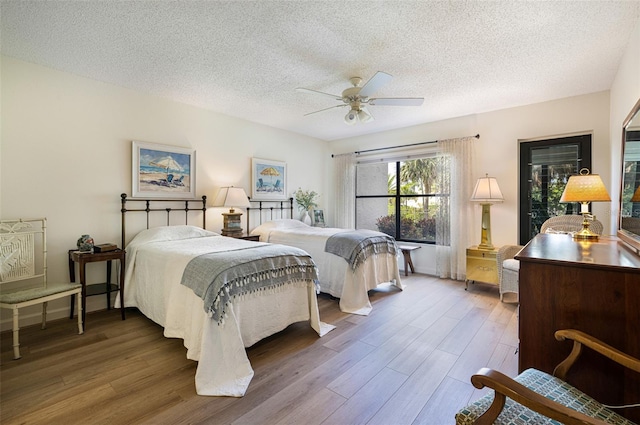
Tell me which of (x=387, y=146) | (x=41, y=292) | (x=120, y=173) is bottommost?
(x=41, y=292)

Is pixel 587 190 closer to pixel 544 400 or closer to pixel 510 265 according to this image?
pixel 510 265

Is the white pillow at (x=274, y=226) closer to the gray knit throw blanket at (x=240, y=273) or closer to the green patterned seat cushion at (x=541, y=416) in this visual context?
the gray knit throw blanket at (x=240, y=273)

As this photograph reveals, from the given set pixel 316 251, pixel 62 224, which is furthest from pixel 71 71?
pixel 316 251

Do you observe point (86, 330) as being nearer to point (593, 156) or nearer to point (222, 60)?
point (222, 60)

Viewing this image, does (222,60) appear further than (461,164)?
No

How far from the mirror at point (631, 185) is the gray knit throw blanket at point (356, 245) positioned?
2.20m

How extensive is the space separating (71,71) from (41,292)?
2224 millimetres

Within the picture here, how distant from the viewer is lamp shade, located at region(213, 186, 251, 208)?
407cm

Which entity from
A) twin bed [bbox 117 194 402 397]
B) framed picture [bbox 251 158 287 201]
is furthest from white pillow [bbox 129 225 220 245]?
framed picture [bbox 251 158 287 201]

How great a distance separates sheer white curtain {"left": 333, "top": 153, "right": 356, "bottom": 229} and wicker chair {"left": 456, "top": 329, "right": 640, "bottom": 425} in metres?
4.62

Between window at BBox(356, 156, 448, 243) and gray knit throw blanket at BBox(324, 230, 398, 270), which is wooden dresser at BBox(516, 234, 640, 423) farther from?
window at BBox(356, 156, 448, 243)

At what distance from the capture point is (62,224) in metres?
2.98

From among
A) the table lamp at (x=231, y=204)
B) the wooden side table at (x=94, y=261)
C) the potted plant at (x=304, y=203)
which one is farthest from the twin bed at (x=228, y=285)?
the potted plant at (x=304, y=203)

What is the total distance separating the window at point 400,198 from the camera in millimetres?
4996
